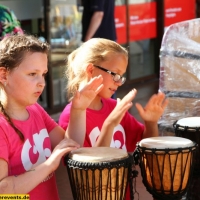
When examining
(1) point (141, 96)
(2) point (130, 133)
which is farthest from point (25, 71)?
(1) point (141, 96)

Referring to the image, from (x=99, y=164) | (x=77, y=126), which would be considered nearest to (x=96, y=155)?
(x=99, y=164)

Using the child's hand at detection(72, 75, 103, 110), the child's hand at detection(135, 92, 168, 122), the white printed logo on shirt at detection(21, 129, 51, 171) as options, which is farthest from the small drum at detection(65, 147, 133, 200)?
the child's hand at detection(135, 92, 168, 122)

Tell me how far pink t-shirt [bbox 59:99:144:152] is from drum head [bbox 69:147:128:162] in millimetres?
349

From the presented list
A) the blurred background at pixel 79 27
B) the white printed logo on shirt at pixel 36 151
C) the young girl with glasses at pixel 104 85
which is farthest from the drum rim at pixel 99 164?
the blurred background at pixel 79 27

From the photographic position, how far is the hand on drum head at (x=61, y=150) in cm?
224

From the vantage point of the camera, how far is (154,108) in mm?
2758

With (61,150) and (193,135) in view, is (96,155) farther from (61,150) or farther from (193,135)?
(193,135)

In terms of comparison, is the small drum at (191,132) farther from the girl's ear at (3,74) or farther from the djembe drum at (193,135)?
the girl's ear at (3,74)

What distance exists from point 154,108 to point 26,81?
75 centimetres

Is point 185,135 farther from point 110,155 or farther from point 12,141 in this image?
point 12,141

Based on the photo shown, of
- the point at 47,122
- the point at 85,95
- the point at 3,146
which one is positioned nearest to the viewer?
the point at 3,146

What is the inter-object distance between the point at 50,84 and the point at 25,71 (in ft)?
14.8

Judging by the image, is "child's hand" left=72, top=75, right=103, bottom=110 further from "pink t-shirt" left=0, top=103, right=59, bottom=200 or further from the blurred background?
the blurred background

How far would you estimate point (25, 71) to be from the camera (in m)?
2.30
